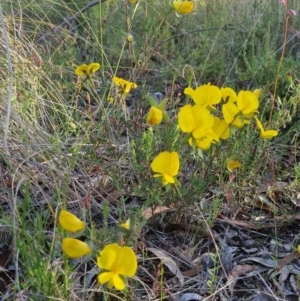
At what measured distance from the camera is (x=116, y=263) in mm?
1007

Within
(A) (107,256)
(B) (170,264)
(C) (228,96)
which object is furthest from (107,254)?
(C) (228,96)

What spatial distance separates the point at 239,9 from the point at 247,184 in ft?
5.95

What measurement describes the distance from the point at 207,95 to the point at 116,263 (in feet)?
1.76

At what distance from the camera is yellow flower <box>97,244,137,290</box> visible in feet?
3.25

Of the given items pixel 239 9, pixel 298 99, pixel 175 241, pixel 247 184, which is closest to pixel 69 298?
pixel 175 241

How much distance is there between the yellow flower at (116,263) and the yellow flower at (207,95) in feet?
1.67

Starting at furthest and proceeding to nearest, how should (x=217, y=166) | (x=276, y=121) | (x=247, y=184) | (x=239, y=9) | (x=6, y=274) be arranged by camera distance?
1. (x=239, y=9)
2. (x=276, y=121)
3. (x=247, y=184)
4. (x=217, y=166)
5. (x=6, y=274)

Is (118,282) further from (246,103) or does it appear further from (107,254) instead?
(246,103)

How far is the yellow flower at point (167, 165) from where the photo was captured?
3.94ft

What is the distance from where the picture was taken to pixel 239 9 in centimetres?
333

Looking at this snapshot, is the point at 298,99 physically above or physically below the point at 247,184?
above

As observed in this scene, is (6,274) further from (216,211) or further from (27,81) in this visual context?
(27,81)

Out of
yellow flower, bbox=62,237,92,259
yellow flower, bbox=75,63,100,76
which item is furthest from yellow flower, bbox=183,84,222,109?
yellow flower, bbox=62,237,92,259

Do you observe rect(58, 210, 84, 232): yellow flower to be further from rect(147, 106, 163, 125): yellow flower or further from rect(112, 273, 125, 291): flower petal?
rect(147, 106, 163, 125): yellow flower
